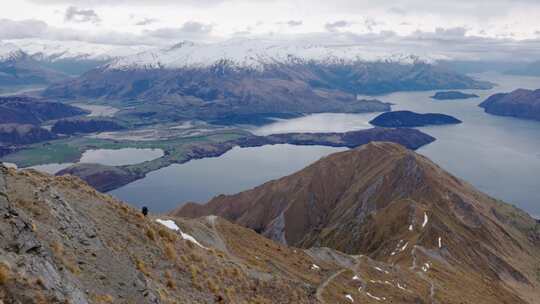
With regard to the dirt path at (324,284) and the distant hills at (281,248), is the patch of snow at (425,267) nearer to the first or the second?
the distant hills at (281,248)

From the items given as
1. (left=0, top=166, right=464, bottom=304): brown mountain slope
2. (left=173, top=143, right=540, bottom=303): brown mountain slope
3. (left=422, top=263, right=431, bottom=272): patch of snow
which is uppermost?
(left=0, top=166, right=464, bottom=304): brown mountain slope

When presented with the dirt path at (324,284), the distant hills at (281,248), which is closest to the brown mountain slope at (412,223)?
the distant hills at (281,248)

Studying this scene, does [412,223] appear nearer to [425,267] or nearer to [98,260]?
[425,267]

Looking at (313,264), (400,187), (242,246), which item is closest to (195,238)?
(242,246)

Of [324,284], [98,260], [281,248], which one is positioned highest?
[98,260]

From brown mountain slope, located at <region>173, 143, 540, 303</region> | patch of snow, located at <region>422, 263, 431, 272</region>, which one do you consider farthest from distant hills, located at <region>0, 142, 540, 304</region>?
patch of snow, located at <region>422, 263, 431, 272</region>

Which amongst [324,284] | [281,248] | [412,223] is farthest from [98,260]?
[412,223]

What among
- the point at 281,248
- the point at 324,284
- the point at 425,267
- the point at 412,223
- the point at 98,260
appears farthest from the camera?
the point at 412,223

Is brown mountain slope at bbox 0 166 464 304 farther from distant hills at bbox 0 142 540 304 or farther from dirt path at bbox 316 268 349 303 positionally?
dirt path at bbox 316 268 349 303

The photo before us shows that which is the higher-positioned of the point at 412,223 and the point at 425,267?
the point at 425,267

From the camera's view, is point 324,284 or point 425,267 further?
point 425,267
